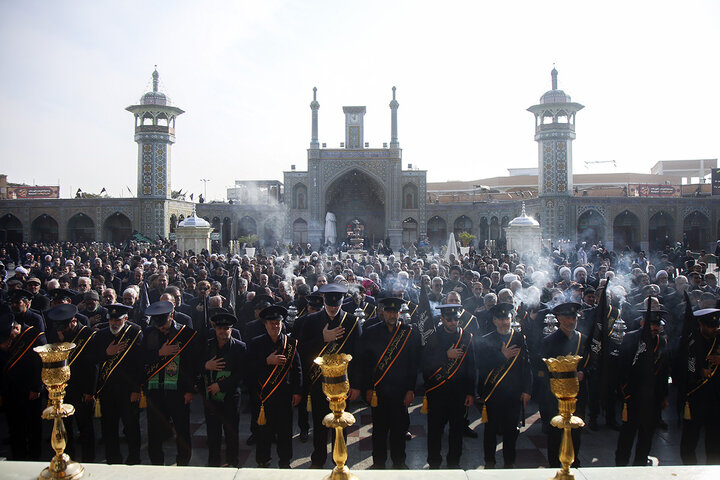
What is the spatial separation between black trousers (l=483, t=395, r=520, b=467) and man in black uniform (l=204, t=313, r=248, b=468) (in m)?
2.19

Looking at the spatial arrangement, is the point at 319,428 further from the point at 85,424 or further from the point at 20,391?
the point at 20,391

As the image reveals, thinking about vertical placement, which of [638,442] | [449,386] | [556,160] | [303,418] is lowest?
[303,418]

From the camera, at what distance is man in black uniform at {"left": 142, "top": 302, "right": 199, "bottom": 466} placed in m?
4.24

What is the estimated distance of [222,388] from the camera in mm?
4254

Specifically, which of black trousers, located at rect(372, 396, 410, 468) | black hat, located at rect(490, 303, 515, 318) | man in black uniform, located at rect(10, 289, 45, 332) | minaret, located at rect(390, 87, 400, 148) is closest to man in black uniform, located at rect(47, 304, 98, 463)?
man in black uniform, located at rect(10, 289, 45, 332)

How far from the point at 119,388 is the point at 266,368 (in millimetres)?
1330

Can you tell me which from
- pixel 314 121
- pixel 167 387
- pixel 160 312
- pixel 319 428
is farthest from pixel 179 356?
pixel 314 121

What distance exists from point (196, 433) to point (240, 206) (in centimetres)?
3105

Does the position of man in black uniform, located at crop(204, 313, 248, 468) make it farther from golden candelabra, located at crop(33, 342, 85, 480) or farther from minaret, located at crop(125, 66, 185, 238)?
minaret, located at crop(125, 66, 185, 238)

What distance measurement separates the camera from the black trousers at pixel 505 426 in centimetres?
423

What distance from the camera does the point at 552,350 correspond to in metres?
4.37

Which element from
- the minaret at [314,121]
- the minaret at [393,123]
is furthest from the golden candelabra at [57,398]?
the minaret at [393,123]

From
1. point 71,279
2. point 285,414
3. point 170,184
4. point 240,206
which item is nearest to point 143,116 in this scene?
point 170,184

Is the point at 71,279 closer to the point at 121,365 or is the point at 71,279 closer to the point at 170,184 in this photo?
the point at 121,365
